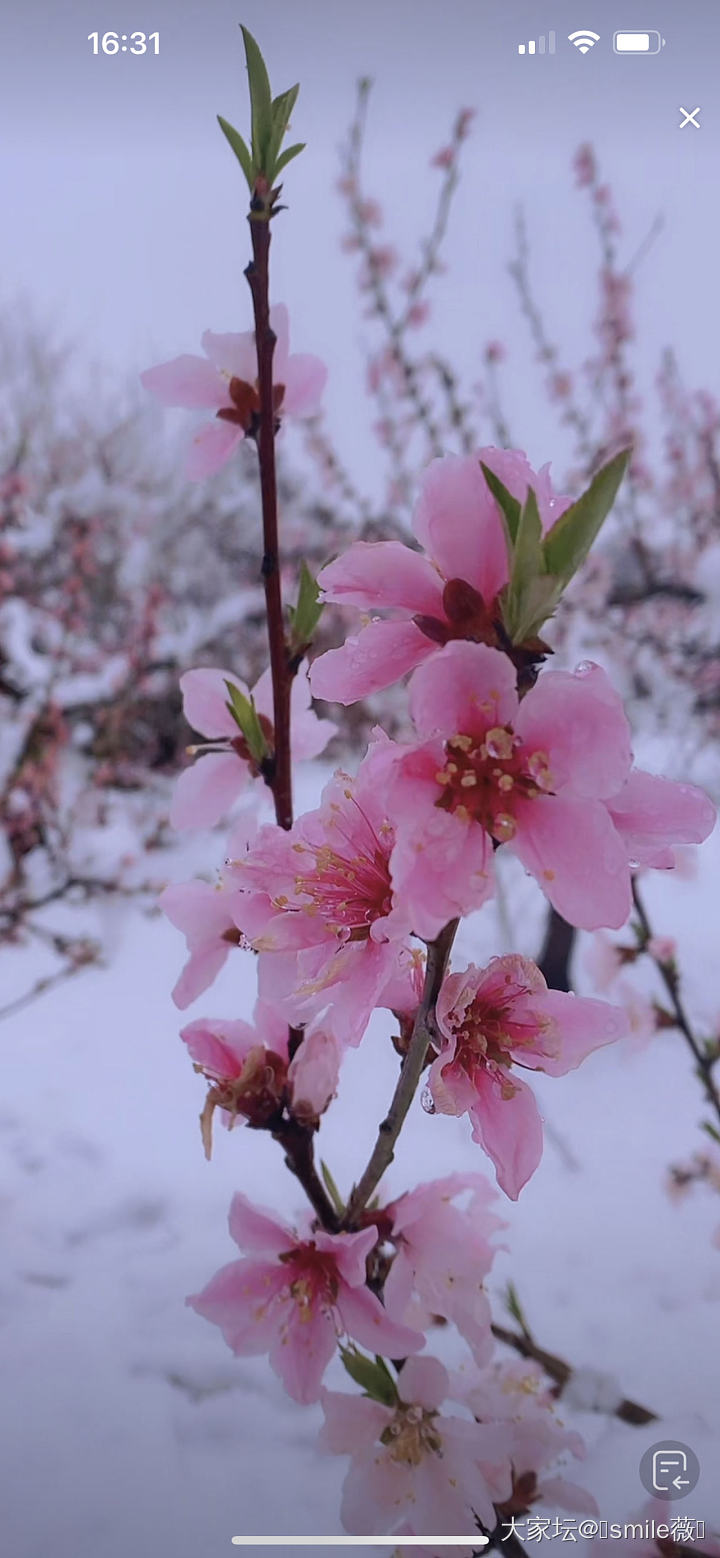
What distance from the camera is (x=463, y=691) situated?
18 cm

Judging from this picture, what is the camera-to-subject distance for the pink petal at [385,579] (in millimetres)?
194

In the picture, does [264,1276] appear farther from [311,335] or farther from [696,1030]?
[311,335]

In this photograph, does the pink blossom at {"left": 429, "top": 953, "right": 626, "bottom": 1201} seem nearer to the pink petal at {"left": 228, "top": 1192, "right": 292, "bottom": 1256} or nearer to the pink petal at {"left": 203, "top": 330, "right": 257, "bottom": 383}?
the pink petal at {"left": 228, "top": 1192, "right": 292, "bottom": 1256}

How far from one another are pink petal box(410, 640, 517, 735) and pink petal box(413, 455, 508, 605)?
0.03m

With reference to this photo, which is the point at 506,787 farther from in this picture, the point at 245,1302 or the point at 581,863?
the point at 245,1302

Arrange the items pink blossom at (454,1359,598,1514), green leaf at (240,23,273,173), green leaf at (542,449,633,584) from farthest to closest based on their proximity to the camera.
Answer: pink blossom at (454,1359,598,1514) < green leaf at (240,23,273,173) < green leaf at (542,449,633,584)

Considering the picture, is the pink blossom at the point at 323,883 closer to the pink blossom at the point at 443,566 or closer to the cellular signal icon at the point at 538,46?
the pink blossom at the point at 443,566

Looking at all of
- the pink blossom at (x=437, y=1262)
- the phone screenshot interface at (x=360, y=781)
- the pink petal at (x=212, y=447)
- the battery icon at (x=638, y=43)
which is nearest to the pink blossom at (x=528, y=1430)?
the phone screenshot interface at (x=360, y=781)

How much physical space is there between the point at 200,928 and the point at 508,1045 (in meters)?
0.14

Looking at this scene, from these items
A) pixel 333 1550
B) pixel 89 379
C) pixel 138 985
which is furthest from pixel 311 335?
pixel 333 1550

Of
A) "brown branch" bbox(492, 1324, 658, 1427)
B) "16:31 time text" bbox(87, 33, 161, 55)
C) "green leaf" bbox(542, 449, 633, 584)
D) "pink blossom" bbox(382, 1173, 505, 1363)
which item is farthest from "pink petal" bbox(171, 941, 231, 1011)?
"16:31 time text" bbox(87, 33, 161, 55)

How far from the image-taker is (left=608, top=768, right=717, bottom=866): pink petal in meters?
0.20

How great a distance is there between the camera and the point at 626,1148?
69 centimetres

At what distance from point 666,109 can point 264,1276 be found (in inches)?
23.9
